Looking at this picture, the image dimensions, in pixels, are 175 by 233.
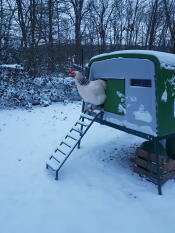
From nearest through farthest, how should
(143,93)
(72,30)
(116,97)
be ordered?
(143,93), (116,97), (72,30)

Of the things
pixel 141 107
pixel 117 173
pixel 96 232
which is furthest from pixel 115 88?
pixel 96 232

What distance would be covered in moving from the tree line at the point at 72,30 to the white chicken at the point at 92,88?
14.7ft

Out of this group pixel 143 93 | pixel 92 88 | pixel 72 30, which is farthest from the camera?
pixel 72 30

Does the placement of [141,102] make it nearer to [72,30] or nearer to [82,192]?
[82,192]

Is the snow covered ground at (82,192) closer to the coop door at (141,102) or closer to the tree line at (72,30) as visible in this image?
the coop door at (141,102)

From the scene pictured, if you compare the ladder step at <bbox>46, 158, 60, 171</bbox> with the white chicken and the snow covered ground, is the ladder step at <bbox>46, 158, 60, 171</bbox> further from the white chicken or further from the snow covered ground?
the white chicken

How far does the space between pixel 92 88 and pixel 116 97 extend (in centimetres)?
44

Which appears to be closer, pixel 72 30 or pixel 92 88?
pixel 92 88

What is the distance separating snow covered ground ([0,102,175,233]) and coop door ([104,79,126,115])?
105 centimetres

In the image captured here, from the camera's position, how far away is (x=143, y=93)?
3.22 m

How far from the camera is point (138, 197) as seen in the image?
318 centimetres

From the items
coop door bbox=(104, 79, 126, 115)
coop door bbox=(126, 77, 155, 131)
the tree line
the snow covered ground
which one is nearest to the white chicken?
coop door bbox=(104, 79, 126, 115)

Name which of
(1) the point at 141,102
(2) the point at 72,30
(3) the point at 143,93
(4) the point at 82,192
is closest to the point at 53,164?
(4) the point at 82,192

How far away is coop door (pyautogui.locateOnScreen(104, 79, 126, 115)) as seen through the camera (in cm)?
358
